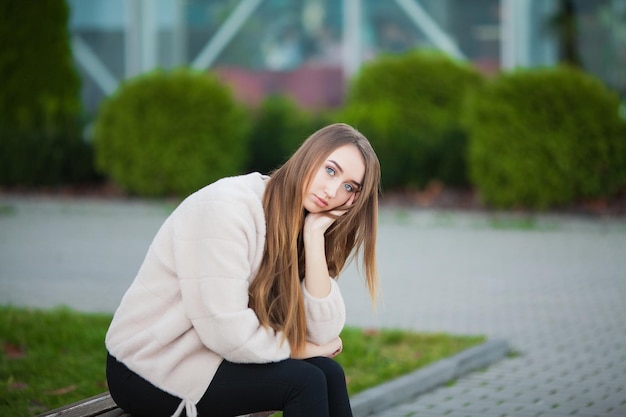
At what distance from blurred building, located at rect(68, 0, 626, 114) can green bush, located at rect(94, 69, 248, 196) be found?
7.24 feet

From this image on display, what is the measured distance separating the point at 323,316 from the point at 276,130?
42.9 feet

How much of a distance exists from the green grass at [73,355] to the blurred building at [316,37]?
Answer: 37.7 feet

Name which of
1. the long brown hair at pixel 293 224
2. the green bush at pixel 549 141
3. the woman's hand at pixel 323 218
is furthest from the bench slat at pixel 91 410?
the green bush at pixel 549 141

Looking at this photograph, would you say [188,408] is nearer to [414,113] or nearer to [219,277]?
[219,277]

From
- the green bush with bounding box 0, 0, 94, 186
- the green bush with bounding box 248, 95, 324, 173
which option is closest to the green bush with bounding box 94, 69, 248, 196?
the green bush with bounding box 248, 95, 324, 173

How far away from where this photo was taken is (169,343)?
342cm

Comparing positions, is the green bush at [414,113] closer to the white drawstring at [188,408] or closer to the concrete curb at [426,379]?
the concrete curb at [426,379]

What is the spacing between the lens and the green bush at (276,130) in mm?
16406

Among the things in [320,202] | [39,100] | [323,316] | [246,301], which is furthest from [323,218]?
[39,100]

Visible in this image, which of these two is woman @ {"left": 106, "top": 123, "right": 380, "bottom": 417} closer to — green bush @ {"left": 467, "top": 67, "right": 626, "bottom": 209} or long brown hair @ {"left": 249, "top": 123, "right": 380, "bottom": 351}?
long brown hair @ {"left": 249, "top": 123, "right": 380, "bottom": 351}

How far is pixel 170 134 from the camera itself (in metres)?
15.4

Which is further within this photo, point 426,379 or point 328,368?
point 426,379

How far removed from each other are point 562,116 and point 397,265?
468cm

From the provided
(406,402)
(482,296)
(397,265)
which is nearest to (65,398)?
(406,402)
